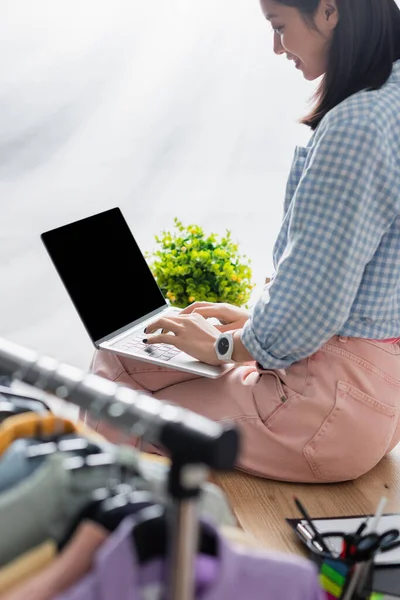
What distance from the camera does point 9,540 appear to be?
35.3 inches

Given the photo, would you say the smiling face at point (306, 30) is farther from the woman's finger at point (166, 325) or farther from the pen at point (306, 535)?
the pen at point (306, 535)

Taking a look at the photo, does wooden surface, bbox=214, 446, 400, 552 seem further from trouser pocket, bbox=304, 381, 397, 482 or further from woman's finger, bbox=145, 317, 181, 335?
woman's finger, bbox=145, 317, 181, 335

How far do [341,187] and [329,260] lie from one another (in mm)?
154

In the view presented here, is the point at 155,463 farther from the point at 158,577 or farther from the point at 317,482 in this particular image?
the point at 317,482

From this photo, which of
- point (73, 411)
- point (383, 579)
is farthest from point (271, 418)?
point (73, 411)

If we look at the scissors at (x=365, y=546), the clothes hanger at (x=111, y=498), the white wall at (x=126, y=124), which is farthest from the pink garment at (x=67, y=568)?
the white wall at (x=126, y=124)

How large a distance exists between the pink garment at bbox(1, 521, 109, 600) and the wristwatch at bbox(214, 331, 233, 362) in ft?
3.85

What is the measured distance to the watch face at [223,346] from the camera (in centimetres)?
204

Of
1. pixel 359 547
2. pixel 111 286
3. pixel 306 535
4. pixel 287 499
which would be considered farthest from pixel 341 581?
pixel 111 286

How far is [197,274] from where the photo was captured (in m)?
2.80

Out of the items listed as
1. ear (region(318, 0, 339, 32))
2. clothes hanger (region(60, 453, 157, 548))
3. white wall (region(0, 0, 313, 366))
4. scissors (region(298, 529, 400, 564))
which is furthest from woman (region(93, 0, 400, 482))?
white wall (region(0, 0, 313, 366))

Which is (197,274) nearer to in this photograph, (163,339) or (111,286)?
(111,286)

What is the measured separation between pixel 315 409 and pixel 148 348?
43 centimetres

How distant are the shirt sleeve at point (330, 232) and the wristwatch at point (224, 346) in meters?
0.11
